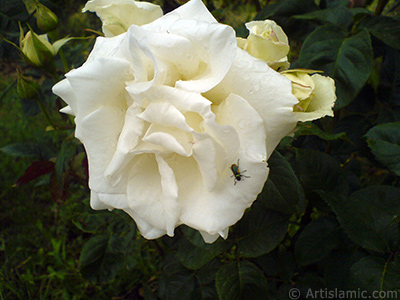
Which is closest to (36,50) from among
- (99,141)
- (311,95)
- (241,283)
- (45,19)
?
(45,19)

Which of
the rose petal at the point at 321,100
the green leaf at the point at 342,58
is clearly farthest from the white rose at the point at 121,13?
the green leaf at the point at 342,58

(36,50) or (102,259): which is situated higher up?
(36,50)

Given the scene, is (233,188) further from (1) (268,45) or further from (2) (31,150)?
(2) (31,150)

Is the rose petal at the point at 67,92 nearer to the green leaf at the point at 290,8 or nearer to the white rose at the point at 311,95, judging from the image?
the white rose at the point at 311,95

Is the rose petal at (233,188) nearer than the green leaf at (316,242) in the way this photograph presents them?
Yes

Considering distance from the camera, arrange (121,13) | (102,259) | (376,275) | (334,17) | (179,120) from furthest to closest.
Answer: (102,259), (334,17), (376,275), (121,13), (179,120)

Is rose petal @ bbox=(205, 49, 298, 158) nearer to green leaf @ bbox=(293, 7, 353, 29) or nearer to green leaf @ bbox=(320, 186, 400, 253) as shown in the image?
green leaf @ bbox=(320, 186, 400, 253)
